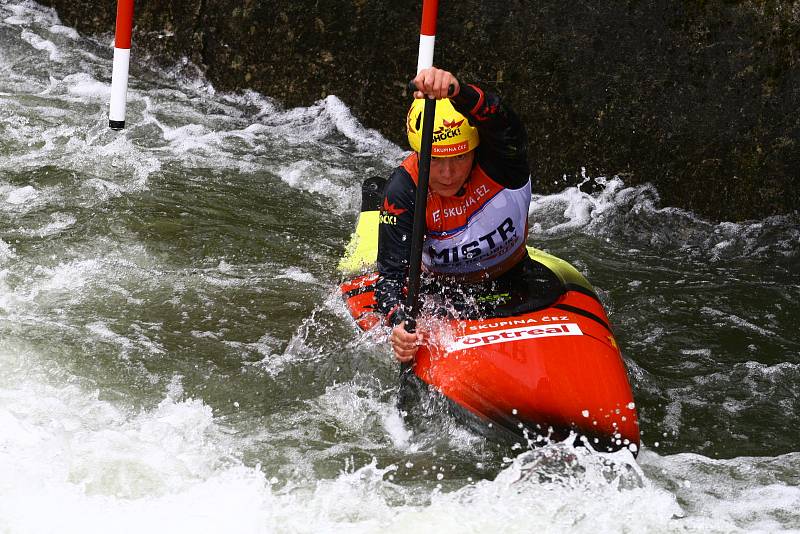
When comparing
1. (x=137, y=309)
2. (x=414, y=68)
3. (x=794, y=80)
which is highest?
(x=794, y=80)

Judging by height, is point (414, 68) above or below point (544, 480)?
above

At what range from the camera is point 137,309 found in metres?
4.71

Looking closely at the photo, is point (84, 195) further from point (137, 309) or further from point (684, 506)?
point (684, 506)

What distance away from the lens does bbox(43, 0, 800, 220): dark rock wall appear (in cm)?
609

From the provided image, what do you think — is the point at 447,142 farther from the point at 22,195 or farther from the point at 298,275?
the point at 22,195

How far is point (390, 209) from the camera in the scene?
383 cm

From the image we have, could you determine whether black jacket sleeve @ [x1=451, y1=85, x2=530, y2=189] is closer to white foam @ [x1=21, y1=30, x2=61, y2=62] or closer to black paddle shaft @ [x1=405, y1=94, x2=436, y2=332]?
black paddle shaft @ [x1=405, y1=94, x2=436, y2=332]

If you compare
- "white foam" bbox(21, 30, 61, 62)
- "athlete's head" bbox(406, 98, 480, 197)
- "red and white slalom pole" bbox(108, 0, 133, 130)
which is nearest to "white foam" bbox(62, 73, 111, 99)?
"white foam" bbox(21, 30, 61, 62)

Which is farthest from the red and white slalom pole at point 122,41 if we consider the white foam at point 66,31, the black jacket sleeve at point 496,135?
the black jacket sleeve at point 496,135

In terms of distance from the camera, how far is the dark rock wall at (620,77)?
6086mm

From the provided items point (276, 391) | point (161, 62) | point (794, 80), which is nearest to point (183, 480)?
point (276, 391)

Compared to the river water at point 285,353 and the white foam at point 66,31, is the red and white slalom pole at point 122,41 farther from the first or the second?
the white foam at point 66,31

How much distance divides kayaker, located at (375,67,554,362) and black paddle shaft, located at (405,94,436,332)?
0.22ft

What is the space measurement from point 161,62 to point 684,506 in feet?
20.9
